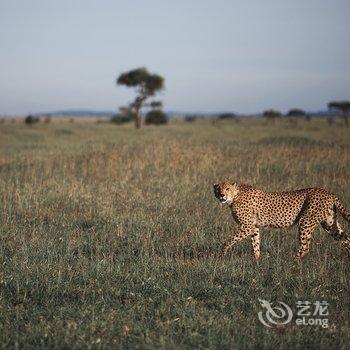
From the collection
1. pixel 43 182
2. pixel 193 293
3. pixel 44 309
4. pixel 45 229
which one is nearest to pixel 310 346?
pixel 193 293

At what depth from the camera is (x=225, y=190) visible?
6.28 metres

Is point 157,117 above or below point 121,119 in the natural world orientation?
above

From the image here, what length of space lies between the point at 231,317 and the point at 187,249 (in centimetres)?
208

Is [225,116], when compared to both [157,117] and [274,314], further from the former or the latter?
[274,314]

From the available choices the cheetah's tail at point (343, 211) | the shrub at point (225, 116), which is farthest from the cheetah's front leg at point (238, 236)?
the shrub at point (225, 116)

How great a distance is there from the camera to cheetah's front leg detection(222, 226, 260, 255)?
6184mm

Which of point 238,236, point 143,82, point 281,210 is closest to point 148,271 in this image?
point 238,236

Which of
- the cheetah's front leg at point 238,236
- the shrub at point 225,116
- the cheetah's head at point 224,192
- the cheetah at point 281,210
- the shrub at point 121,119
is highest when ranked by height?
the shrub at point 225,116

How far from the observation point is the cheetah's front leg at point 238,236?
618cm

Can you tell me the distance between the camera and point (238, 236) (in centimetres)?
621

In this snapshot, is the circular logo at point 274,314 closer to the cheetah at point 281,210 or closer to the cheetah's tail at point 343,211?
the cheetah at point 281,210

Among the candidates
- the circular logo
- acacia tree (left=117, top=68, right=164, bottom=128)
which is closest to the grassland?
the circular logo

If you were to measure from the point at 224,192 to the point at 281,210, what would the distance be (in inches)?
29.7

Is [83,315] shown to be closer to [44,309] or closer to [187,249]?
[44,309]
